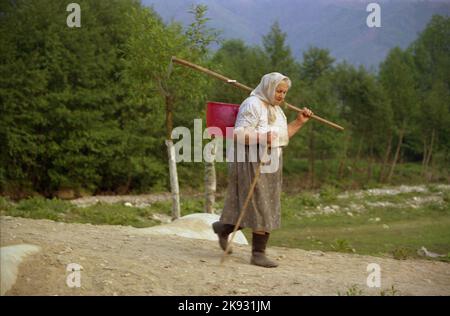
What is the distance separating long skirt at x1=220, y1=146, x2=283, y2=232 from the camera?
724cm

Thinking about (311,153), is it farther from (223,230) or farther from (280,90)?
(280,90)

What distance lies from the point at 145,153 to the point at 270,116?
20046mm

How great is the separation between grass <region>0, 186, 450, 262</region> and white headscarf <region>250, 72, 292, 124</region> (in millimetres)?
3947

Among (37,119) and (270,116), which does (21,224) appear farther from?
(37,119)

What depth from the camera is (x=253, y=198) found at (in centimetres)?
725

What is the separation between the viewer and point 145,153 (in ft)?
88.8

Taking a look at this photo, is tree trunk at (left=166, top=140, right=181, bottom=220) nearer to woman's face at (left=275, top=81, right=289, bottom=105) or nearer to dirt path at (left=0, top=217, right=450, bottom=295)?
dirt path at (left=0, top=217, right=450, bottom=295)

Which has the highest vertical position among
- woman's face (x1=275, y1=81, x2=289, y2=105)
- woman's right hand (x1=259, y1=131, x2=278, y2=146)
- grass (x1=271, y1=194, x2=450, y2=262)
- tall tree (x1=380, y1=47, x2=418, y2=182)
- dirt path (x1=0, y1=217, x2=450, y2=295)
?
tall tree (x1=380, y1=47, x2=418, y2=182)

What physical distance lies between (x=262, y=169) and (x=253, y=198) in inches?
14.1

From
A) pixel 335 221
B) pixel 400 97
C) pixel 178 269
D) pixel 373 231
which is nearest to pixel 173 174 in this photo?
pixel 373 231

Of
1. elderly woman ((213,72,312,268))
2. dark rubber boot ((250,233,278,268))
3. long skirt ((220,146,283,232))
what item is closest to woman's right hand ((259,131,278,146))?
elderly woman ((213,72,312,268))

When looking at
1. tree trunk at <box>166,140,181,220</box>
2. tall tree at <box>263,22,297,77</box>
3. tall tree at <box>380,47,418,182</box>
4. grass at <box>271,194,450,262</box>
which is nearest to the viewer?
grass at <box>271,194,450,262</box>

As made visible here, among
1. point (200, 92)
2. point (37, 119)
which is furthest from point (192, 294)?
point (37, 119)

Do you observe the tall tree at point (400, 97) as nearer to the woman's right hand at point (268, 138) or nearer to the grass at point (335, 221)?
the grass at point (335, 221)
